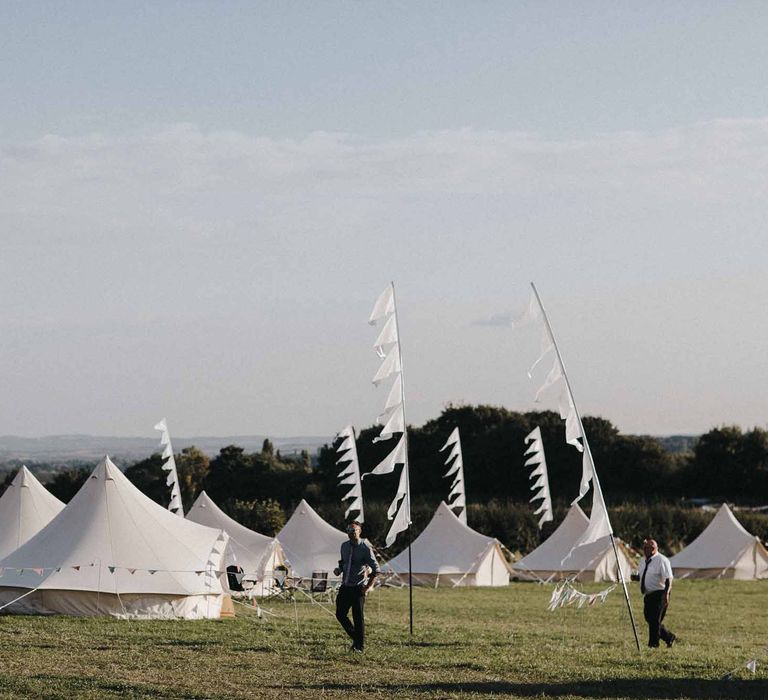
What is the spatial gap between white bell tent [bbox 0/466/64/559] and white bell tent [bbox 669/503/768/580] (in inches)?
776

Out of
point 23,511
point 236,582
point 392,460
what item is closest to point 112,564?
point 392,460

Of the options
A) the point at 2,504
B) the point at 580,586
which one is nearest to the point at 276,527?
the point at 580,586

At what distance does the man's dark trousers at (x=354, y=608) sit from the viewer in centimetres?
1480

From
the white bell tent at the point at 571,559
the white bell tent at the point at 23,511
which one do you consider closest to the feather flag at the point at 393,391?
the white bell tent at the point at 23,511

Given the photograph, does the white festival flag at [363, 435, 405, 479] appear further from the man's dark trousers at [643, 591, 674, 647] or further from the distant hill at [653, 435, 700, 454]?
the distant hill at [653, 435, 700, 454]

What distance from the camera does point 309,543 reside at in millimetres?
33562

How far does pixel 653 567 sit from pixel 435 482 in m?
51.8

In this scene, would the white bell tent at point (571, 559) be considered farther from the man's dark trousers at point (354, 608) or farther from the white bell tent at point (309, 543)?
the man's dark trousers at point (354, 608)

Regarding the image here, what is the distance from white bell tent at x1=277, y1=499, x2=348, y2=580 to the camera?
33188 mm

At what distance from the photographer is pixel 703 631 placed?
21.4 m

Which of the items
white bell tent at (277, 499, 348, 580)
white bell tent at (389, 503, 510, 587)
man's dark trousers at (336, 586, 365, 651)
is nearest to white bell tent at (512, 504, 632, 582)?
white bell tent at (389, 503, 510, 587)

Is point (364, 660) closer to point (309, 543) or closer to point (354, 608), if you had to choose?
point (354, 608)

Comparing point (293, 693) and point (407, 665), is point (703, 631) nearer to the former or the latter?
point (407, 665)

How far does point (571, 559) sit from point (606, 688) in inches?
975
